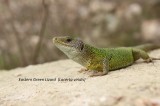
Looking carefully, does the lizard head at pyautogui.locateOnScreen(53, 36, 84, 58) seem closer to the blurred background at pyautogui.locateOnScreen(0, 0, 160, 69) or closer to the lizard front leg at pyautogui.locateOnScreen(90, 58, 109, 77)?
the lizard front leg at pyautogui.locateOnScreen(90, 58, 109, 77)

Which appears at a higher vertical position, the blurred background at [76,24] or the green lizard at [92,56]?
the green lizard at [92,56]

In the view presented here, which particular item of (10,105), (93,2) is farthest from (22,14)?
(10,105)

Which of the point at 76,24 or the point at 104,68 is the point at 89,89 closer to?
the point at 104,68

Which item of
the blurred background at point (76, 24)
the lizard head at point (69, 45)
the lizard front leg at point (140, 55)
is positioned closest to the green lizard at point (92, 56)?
the lizard head at point (69, 45)

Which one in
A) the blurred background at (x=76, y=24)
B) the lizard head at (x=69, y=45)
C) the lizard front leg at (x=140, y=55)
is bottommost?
the blurred background at (x=76, y=24)

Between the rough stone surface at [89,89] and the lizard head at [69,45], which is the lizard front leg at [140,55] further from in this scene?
the lizard head at [69,45]

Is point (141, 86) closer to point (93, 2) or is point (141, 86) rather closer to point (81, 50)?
point (81, 50)

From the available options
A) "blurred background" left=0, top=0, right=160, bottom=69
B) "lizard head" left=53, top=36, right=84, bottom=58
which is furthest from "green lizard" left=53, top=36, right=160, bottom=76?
"blurred background" left=0, top=0, right=160, bottom=69

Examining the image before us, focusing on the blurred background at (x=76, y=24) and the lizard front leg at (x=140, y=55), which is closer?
the lizard front leg at (x=140, y=55)
